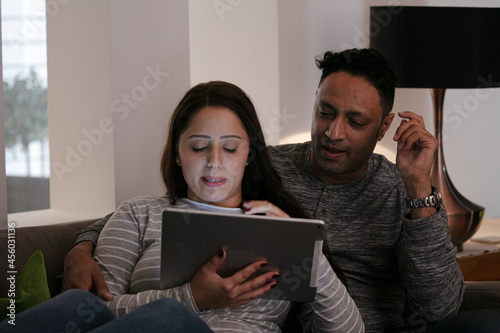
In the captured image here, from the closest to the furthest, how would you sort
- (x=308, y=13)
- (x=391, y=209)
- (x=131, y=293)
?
(x=131, y=293) < (x=391, y=209) < (x=308, y=13)

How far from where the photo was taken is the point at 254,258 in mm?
1333

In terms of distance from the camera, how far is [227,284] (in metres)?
1.34

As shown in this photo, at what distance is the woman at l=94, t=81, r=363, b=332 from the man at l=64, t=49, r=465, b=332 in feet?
0.41

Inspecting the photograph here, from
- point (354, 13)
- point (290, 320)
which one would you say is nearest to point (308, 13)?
point (354, 13)

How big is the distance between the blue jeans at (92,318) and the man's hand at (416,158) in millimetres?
744

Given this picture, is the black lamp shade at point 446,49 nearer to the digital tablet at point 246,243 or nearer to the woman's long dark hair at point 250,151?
the woman's long dark hair at point 250,151

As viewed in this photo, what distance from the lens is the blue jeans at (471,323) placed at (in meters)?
1.38

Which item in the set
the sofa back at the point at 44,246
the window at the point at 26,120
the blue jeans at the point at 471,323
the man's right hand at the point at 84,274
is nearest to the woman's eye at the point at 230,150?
the man's right hand at the point at 84,274

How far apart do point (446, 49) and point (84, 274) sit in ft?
5.86

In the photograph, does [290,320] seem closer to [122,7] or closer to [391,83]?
[391,83]

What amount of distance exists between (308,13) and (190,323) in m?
2.19

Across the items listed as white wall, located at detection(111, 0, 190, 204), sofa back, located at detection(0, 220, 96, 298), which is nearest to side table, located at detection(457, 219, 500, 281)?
white wall, located at detection(111, 0, 190, 204)

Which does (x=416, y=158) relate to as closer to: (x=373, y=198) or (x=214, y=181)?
(x=373, y=198)

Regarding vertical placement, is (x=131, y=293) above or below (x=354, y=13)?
below
